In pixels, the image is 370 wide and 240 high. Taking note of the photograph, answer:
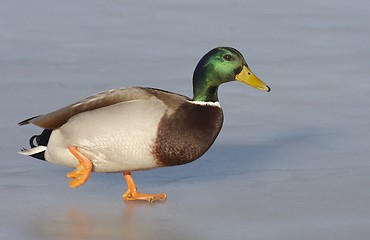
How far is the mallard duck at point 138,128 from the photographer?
5500mm

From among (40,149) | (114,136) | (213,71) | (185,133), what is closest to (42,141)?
(40,149)

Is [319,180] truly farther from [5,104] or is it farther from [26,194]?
[5,104]

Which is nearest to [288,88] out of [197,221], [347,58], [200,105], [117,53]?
[347,58]

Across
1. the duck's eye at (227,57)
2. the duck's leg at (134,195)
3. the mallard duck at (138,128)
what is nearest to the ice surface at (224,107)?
the duck's leg at (134,195)

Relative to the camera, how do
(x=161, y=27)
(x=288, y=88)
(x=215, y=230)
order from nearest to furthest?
1. (x=215, y=230)
2. (x=288, y=88)
3. (x=161, y=27)

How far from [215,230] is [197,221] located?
0.18 metres

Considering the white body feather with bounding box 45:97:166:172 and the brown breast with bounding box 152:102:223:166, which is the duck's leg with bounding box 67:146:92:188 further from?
the brown breast with bounding box 152:102:223:166

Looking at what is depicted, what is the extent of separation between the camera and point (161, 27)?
9539mm

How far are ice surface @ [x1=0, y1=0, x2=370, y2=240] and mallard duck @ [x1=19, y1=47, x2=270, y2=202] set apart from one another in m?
0.17

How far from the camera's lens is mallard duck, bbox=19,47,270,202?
5500 millimetres

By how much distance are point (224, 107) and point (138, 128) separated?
1.97m

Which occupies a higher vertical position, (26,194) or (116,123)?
(116,123)

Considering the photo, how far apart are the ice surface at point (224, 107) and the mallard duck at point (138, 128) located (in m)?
0.17

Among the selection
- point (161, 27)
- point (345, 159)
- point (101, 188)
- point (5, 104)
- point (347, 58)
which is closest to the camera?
point (101, 188)
